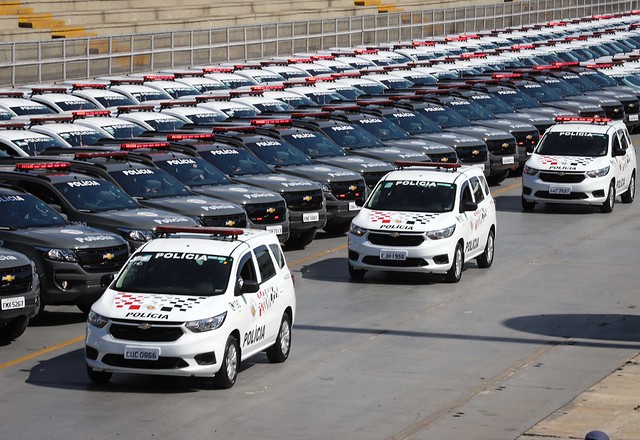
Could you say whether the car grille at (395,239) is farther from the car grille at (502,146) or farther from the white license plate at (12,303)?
the car grille at (502,146)

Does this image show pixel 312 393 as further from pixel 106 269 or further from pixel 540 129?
pixel 540 129

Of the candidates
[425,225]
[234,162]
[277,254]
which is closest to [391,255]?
[425,225]

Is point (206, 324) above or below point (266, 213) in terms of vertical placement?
above

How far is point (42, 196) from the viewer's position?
76.0ft

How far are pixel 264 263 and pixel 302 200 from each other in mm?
8823

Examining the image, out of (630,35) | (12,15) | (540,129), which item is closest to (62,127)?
(540,129)

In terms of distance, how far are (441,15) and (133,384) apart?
2597 inches

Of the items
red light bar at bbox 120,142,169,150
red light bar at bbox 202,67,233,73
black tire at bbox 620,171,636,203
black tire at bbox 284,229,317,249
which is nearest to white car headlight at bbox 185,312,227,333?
red light bar at bbox 120,142,169,150

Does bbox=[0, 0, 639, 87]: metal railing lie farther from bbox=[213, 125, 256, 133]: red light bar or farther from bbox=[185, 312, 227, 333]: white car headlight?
bbox=[185, 312, 227, 333]: white car headlight

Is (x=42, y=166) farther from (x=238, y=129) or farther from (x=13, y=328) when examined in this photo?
(x=238, y=129)

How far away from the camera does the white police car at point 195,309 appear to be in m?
16.7

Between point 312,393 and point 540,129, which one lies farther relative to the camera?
point 540,129

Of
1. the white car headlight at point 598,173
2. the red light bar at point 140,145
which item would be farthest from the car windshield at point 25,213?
the white car headlight at point 598,173

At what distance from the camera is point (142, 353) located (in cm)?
1669
